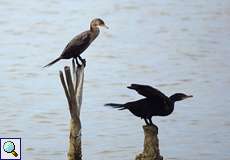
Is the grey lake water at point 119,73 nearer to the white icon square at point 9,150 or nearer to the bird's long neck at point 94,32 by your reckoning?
the bird's long neck at point 94,32

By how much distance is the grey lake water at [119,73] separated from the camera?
17219 mm

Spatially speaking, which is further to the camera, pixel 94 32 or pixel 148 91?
pixel 94 32

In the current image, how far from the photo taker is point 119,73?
2178 centimetres

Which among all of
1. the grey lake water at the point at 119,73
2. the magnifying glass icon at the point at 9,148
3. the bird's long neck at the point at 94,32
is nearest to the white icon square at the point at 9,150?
the magnifying glass icon at the point at 9,148

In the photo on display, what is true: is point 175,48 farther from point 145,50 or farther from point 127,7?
point 127,7

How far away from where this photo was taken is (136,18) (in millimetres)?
27719

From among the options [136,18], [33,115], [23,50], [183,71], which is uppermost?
[136,18]

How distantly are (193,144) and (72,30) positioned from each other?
30.5 ft

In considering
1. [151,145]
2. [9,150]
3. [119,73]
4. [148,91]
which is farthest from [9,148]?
[119,73]

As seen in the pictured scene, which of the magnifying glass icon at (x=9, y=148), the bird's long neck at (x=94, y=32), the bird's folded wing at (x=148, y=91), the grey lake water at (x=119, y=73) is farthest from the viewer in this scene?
the grey lake water at (x=119, y=73)

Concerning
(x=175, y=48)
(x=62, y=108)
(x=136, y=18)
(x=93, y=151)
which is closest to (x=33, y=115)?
(x=62, y=108)

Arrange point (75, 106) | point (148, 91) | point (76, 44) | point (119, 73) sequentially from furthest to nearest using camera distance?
point (119, 73) → point (76, 44) → point (75, 106) → point (148, 91)

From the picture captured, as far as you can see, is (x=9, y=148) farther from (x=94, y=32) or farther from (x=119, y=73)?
(x=119, y=73)

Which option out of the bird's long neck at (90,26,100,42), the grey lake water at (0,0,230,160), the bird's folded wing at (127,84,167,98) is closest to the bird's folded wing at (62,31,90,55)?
the bird's long neck at (90,26,100,42)
